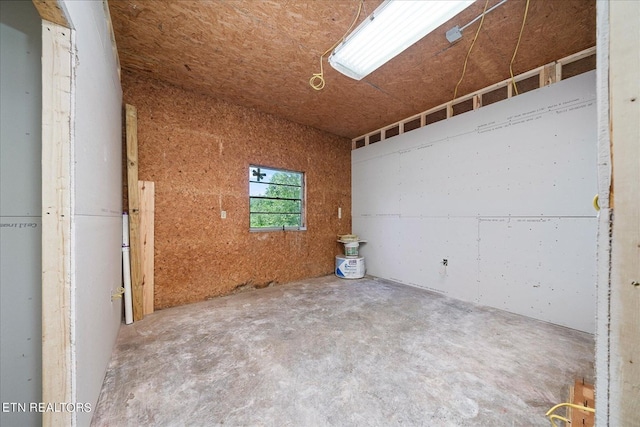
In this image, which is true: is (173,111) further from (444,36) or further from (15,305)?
(444,36)

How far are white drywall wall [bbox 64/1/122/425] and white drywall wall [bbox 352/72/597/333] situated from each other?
3.55 meters

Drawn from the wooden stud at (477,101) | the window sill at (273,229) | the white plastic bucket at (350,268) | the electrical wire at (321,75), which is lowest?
the white plastic bucket at (350,268)

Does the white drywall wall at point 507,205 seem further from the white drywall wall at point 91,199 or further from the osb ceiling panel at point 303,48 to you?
the white drywall wall at point 91,199

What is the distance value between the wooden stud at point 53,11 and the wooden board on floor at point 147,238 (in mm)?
1948

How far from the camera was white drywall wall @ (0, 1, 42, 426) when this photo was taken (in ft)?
3.03

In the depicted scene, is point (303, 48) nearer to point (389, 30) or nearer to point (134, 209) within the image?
point (389, 30)

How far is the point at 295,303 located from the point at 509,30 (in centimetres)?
344

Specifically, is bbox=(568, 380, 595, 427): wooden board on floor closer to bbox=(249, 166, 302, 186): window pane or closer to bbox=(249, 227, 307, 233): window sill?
bbox=(249, 227, 307, 233): window sill

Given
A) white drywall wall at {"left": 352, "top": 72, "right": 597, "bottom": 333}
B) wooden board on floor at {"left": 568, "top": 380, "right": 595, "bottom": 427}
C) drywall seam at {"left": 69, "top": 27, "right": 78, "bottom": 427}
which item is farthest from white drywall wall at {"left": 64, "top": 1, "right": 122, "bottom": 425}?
white drywall wall at {"left": 352, "top": 72, "right": 597, "bottom": 333}

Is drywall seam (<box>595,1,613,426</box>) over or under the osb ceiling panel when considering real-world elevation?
under

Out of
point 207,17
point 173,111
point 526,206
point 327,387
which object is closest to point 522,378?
point 327,387

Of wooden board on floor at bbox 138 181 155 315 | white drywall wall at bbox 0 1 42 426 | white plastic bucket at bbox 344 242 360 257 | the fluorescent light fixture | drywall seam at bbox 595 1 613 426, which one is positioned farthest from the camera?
white plastic bucket at bbox 344 242 360 257

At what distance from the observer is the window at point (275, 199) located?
346cm

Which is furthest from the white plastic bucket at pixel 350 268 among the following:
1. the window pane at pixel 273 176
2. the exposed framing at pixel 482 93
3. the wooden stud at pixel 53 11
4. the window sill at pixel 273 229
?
the wooden stud at pixel 53 11
